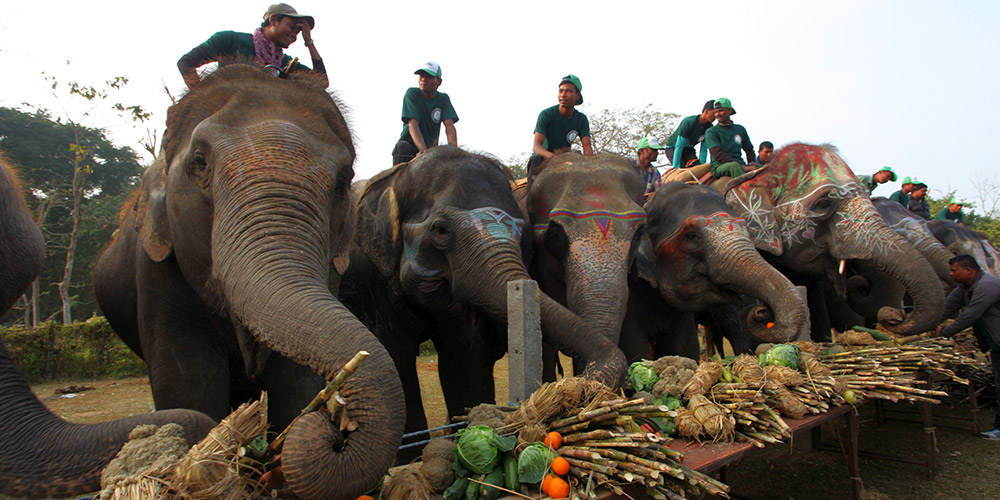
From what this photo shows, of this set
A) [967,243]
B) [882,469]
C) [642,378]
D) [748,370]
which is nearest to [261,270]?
[642,378]

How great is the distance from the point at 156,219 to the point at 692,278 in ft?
15.2

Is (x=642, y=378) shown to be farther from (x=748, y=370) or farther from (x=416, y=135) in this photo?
(x=416, y=135)

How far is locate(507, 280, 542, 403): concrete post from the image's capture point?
3297mm

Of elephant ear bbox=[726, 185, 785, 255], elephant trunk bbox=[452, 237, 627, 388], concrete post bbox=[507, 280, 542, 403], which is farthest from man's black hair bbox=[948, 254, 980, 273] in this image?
concrete post bbox=[507, 280, 542, 403]

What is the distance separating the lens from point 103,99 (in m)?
20.2

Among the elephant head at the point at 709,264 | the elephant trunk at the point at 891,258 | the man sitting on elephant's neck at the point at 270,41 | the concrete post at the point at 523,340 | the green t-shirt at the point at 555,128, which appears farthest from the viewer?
the green t-shirt at the point at 555,128

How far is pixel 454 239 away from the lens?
4551mm

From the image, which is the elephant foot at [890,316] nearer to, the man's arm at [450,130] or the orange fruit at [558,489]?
the man's arm at [450,130]

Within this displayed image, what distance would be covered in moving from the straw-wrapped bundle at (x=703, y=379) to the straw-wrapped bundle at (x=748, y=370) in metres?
0.17


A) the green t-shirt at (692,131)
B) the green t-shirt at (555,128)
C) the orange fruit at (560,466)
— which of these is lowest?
the orange fruit at (560,466)

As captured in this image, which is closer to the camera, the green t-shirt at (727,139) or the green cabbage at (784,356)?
the green cabbage at (784,356)

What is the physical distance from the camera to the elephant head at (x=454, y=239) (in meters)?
4.00

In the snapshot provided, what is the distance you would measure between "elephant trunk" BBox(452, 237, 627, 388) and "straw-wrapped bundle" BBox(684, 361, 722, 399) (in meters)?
0.44

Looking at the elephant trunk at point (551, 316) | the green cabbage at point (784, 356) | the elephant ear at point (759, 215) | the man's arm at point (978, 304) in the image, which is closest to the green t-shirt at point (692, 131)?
the elephant ear at point (759, 215)
